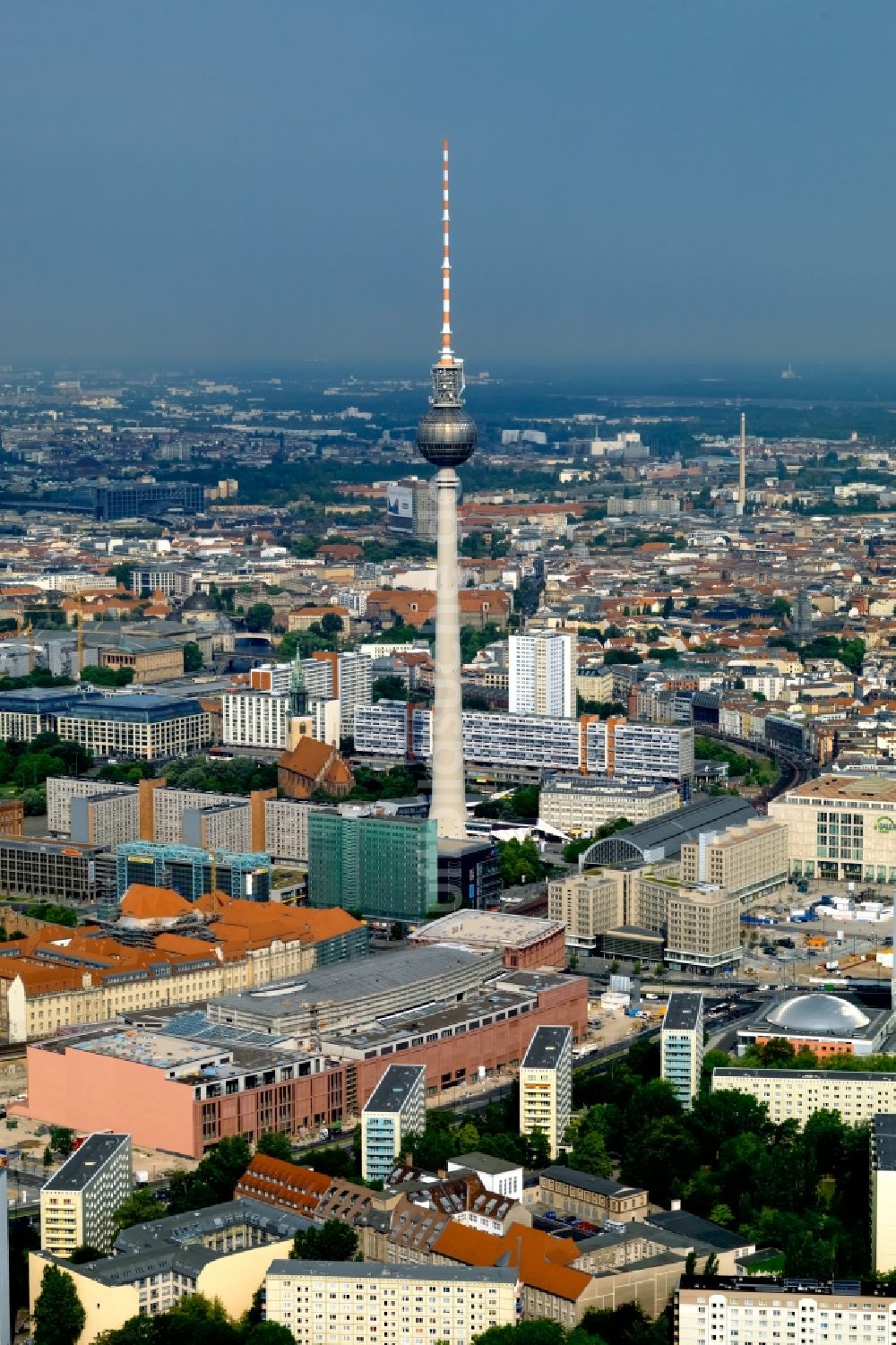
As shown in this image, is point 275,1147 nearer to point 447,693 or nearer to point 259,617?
point 447,693

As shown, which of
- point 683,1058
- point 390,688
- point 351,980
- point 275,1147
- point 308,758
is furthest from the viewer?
point 390,688

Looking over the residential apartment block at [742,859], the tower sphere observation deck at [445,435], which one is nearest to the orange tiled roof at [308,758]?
the tower sphere observation deck at [445,435]

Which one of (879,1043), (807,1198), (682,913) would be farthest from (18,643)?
(807,1198)

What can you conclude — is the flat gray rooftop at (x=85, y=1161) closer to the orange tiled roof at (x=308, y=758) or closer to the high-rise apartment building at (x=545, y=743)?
the orange tiled roof at (x=308, y=758)

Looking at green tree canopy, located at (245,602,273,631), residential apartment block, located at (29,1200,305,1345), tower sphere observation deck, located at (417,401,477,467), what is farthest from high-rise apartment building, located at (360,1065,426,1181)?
green tree canopy, located at (245,602,273,631)

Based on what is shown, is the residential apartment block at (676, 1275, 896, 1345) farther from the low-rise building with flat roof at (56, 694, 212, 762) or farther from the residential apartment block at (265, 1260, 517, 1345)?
the low-rise building with flat roof at (56, 694, 212, 762)

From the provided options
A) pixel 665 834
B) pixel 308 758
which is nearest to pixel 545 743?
pixel 308 758

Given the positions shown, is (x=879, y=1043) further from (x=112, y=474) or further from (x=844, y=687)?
(x=112, y=474)
